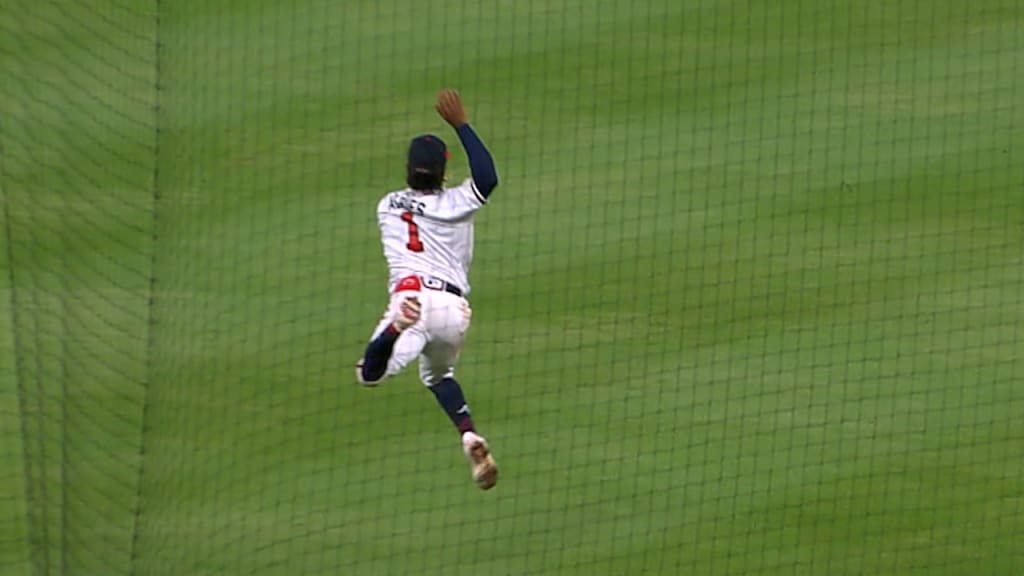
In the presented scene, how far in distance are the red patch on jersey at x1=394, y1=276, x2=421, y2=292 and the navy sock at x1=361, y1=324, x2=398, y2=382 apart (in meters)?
0.34

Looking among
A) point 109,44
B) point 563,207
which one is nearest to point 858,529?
point 563,207

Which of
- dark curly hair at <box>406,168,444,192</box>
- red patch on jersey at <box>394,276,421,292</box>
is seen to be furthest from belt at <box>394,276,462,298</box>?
dark curly hair at <box>406,168,444,192</box>

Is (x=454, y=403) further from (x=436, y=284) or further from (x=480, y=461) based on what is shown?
(x=436, y=284)

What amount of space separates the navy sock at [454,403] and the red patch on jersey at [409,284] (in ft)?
1.79

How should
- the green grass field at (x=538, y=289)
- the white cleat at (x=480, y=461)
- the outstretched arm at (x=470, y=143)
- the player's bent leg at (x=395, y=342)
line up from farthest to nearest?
the green grass field at (x=538, y=289) → the white cleat at (x=480, y=461) → the player's bent leg at (x=395, y=342) → the outstretched arm at (x=470, y=143)

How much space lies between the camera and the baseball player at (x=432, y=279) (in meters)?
9.62

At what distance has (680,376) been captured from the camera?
37.3 feet

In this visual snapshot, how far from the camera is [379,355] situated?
9.62 meters

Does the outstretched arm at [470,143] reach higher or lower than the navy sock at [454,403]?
higher

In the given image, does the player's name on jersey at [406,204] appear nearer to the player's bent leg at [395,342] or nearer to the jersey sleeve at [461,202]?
the jersey sleeve at [461,202]

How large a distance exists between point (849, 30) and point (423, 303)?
5696mm

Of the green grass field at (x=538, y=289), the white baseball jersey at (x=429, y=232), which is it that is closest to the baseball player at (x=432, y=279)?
the white baseball jersey at (x=429, y=232)

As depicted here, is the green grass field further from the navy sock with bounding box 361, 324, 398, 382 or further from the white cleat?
the navy sock with bounding box 361, 324, 398, 382

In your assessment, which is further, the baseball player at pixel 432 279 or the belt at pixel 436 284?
the belt at pixel 436 284
